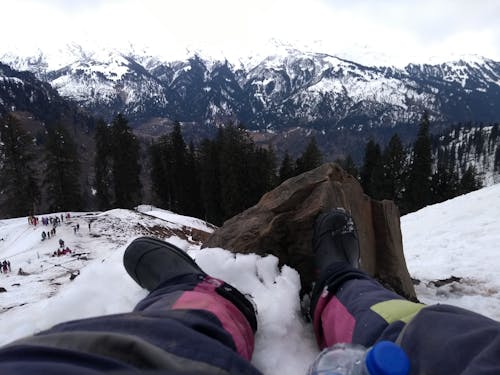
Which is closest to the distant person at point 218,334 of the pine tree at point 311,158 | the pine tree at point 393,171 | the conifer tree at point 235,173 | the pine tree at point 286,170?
→ the conifer tree at point 235,173

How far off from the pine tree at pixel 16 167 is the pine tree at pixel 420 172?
1344 inches

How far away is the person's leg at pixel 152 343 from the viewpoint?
112cm

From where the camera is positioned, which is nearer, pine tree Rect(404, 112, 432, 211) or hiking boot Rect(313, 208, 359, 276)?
hiking boot Rect(313, 208, 359, 276)

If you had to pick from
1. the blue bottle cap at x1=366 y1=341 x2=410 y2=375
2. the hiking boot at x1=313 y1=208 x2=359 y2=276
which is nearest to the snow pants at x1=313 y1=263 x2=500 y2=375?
the blue bottle cap at x1=366 y1=341 x2=410 y2=375

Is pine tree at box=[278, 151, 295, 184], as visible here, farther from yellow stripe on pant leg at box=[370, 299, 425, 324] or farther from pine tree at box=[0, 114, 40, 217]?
yellow stripe on pant leg at box=[370, 299, 425, 324]

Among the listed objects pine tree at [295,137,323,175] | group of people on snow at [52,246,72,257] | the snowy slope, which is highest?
pine tree at [295,137,323,175]

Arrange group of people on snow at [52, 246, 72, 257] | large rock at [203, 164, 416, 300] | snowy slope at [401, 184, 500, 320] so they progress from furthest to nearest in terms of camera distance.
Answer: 1. group of people on snow at [52, 246, 72, 257]
2. snowy slope at [401, 184, 500, 320]
3. large rock at [203, 164, 416, 300]

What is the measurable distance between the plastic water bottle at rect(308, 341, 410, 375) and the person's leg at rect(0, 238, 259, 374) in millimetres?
373

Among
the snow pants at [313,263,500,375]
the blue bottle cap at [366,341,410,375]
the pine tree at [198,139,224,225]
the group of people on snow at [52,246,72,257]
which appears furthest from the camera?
the pine tree at [198,139,224,225]

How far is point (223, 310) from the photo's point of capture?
6.38 feet

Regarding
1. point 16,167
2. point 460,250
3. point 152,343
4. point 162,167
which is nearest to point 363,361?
point 152,343

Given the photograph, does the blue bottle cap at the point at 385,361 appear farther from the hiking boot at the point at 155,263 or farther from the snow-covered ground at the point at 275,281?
the hiking boot at the point at 155,263

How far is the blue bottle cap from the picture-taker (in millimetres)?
1069

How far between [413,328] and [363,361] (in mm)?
415
